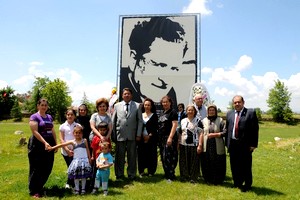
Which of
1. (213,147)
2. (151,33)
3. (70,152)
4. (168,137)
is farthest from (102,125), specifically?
(151,33)

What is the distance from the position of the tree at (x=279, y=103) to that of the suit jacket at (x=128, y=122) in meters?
58.8

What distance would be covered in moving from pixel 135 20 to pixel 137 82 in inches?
99.8

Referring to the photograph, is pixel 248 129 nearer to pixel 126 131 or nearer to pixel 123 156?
pixel 126 131

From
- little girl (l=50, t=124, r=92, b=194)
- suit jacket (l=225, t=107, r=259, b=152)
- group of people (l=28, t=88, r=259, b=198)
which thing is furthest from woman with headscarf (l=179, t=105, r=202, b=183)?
little girl (l=50, t=124, r=92, b=194)

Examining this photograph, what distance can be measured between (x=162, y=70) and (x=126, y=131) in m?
5.13

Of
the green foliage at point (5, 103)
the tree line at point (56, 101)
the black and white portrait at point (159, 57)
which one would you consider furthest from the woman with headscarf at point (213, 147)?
the green foliage at point (5, 103)

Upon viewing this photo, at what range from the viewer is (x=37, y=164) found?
616 cm

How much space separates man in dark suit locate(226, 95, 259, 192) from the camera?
6707mm

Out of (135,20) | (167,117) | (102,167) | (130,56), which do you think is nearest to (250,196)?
(167,117)

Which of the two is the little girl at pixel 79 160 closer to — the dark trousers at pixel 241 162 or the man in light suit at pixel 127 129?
the man in light suit at pixel 127 129

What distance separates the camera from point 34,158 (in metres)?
6.15

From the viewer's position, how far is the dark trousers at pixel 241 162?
6.73 m

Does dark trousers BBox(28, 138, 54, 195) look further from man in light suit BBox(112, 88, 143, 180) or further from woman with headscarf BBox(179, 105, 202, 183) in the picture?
woman with headscarf BBox(179, 105, 202, 183)

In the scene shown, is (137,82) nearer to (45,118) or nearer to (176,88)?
(176,88)
